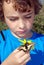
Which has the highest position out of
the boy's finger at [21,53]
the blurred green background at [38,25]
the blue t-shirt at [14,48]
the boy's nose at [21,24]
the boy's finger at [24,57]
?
the boy's nose at [21,24]

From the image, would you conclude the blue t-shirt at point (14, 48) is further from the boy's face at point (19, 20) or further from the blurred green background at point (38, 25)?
the blurred green background at point (38, 25)

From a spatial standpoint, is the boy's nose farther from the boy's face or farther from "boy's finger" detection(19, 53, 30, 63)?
"boy's finger" detection(19, 53, 30, 63)

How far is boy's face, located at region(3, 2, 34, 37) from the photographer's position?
1706 mm

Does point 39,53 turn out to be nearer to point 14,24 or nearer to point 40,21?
point 14,24

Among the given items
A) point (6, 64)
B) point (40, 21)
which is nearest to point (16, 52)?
point (6, 64)

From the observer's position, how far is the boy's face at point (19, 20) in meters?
1.71

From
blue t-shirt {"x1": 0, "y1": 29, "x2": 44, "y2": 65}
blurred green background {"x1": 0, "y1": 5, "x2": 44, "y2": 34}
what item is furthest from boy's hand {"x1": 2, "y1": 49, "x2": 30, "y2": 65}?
blurred green background {"x1": 0, "y1": 5, "x2": 44, "y2": 34}

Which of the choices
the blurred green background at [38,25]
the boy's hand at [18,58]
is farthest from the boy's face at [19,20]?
the blurred green background at [38,25]

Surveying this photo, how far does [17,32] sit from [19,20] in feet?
0.29

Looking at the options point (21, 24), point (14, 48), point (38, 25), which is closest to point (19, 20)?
point (21, 24)

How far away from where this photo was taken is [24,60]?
1568 mm

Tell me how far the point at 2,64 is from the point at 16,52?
0.17 m

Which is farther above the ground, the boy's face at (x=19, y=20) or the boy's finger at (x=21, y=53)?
the boy's face at (x=19, y=20)

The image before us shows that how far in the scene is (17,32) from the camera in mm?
1742
